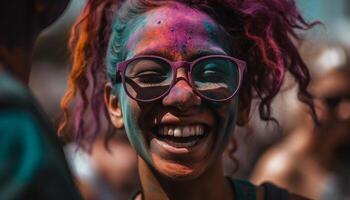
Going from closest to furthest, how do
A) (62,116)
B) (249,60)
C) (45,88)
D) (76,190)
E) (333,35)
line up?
(76,190)
(249,60)
(62,116)
(333,35)
(45,88)

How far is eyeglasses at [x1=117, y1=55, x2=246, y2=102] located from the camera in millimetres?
3059

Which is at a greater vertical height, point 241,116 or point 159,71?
point 159,71

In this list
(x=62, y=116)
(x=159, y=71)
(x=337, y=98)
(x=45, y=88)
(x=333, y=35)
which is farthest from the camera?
(x=45, y=88)

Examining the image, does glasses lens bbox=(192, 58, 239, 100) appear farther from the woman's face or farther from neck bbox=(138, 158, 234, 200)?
neck bbox=(138, 158, 234, 200)

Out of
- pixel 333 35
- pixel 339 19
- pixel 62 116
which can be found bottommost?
pixel 339 19

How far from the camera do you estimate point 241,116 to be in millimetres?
3332

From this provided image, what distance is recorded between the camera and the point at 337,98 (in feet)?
18.9

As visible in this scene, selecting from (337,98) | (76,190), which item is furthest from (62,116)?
(337,98)

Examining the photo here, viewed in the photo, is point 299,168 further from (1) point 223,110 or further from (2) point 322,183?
(1) point 223,110

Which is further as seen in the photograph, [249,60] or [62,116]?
[62,116]

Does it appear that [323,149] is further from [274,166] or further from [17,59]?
[17,59]

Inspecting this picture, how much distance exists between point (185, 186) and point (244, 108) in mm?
373

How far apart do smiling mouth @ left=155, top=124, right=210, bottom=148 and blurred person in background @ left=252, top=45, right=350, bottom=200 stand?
2.56 meters

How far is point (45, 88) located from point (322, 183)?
2.44m
